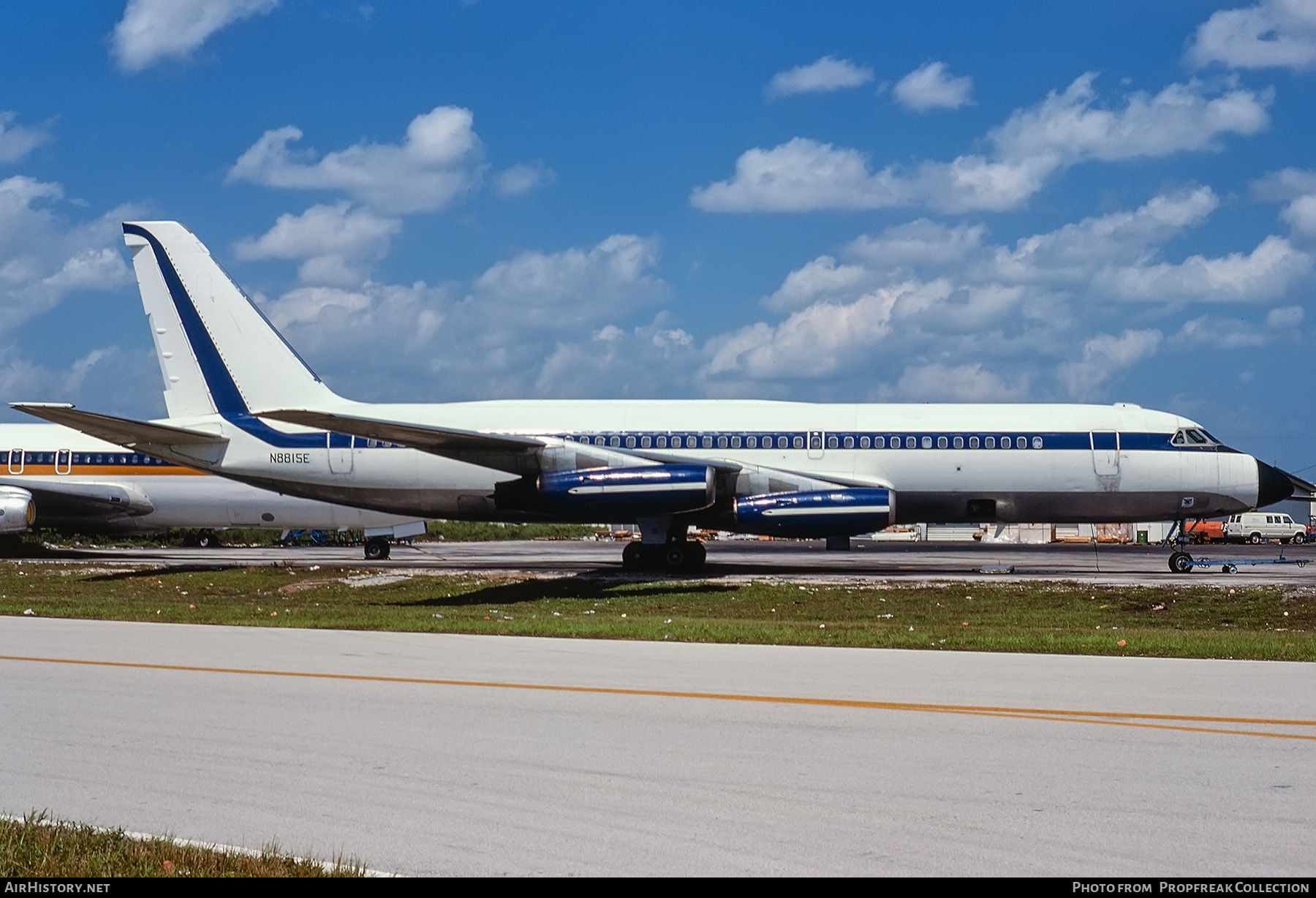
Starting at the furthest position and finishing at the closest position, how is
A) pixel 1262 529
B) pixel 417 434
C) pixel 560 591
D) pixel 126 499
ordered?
pixel 1262 529 < pixel 126 499 < pixel 417 434 < pixel 560 591

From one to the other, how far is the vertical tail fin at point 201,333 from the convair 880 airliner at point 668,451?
42 mm

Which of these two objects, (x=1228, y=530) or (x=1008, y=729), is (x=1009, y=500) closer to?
(x=1008, y=729)

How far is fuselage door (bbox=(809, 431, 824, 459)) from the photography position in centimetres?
2892

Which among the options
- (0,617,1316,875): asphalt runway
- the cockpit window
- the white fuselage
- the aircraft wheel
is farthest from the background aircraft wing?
the cockpit window

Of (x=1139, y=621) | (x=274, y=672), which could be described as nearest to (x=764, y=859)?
(x=274, y=672)

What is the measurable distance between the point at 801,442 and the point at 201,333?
1551 cm

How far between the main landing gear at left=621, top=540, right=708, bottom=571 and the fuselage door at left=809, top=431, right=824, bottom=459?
3681 mm

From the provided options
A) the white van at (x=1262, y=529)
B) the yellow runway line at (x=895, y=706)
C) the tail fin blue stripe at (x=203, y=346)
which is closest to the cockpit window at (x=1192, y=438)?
the yellow runway line at (x=895, y=706)

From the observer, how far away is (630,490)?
26250 mm

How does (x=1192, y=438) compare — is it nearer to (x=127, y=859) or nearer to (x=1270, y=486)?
(x=1270, y=486)

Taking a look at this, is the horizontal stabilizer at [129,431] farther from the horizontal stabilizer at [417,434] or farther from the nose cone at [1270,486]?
the nose cone at [1270,486]

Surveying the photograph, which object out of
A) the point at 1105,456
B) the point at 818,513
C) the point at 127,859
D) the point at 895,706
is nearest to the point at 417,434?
the point at 818,513

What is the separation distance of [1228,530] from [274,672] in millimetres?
75748

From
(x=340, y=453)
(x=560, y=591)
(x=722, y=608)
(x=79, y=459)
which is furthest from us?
(x=79, y=459)
